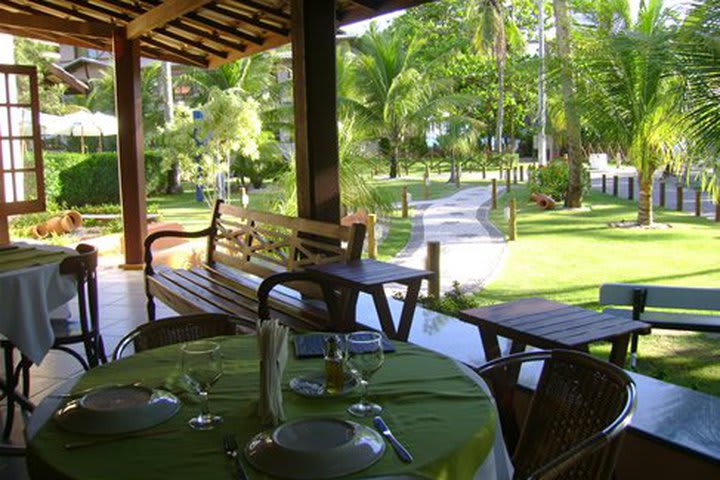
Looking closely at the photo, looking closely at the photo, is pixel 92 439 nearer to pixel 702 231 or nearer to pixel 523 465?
pixel 523 465

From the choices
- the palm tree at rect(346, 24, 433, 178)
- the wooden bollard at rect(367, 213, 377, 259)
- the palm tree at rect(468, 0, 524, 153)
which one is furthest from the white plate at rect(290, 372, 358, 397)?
the palm tree at rect(468, 0, 524, 153)

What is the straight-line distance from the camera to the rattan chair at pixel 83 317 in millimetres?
3783

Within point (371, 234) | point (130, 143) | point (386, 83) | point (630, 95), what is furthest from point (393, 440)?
point (386, 83)

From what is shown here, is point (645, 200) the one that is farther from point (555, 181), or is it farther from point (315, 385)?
point (315, 385)

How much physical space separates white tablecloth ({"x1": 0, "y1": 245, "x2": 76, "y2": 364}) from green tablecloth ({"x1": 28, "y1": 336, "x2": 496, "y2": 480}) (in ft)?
5.62

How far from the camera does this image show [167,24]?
7273 millimetres

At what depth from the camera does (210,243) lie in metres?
5.95

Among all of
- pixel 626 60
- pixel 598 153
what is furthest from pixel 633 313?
pixel 598 153

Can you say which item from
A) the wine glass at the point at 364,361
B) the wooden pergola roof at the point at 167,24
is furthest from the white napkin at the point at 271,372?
the wooden pergola roof at the point at 167,24

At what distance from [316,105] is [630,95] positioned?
8.96 metres

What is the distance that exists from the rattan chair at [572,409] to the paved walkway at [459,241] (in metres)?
6.08

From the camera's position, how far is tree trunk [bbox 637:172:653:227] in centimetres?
1294

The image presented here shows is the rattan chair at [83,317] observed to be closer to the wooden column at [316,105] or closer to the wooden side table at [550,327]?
the wooden column at [316,105]

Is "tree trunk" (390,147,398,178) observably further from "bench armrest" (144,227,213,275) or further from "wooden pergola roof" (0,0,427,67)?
"bench armrest" (144,227,213,275)
